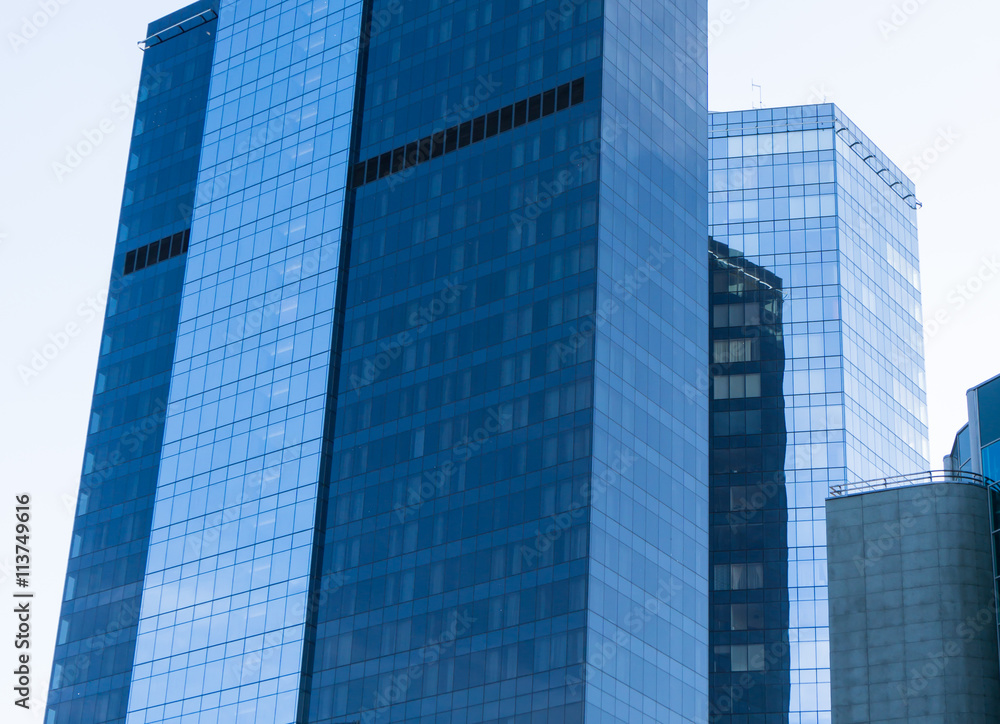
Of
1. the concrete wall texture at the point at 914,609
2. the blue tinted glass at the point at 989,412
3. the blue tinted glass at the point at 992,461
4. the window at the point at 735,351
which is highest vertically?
the window at the point at 735,351

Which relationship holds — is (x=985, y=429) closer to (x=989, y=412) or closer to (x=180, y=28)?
(x=989, y=412)

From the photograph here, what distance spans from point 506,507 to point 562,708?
1637 centimetres

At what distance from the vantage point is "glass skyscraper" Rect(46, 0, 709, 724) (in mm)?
119562

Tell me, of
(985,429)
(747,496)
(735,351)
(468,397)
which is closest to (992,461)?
(985,429)

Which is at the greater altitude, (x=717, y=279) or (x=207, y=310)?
(x=717, y=279)

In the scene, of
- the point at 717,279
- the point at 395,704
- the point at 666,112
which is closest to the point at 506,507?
the point at 395,704

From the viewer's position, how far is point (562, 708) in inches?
4370

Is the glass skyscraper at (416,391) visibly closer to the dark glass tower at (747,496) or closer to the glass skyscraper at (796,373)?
the dark glass tower at (747,496)

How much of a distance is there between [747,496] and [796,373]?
13394mm

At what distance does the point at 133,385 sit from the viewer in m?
158

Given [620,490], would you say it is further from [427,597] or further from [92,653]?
[92,653]

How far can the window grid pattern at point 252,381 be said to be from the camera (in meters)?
134

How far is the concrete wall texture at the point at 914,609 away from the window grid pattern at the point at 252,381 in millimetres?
52095

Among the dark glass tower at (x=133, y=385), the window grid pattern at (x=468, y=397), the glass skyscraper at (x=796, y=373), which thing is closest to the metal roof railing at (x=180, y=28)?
the dark glass tower at (x=133, y=385)
